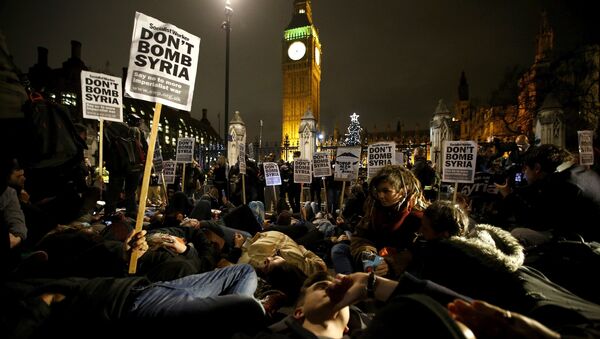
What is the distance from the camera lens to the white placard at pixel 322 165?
9.48 meters

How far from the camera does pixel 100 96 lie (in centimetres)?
677

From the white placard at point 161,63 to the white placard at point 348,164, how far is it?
5741 mm

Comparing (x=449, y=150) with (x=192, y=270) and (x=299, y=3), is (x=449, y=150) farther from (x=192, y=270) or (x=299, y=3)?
(x=299, y=3)

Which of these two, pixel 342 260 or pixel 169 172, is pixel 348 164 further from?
pixel 169 172

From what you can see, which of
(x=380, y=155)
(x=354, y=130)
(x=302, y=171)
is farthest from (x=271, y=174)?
(x=354, y=130)

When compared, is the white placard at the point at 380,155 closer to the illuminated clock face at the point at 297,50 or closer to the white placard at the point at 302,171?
the white placard at the point at 302,171

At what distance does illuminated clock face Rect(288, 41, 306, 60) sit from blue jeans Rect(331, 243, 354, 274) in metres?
72.3

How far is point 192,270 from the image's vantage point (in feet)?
10.00

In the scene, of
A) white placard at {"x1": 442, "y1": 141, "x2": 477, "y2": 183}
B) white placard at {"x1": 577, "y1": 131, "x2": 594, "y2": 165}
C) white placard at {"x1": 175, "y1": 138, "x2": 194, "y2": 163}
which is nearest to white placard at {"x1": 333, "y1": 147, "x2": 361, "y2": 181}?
white placard at {"x1": 442, "y1": 141, "x2": 477, "y2": 183}

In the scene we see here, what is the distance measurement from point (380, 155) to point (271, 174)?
157 inches

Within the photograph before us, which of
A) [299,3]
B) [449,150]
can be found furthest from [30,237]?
[299,3]

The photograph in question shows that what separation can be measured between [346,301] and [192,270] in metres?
1.77

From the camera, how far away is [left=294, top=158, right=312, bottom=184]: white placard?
9.82 meters

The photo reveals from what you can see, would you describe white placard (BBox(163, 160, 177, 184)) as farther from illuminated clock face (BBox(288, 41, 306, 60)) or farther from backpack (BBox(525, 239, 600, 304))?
illuminated clock face (BBox(288, 41, 306, 60))
